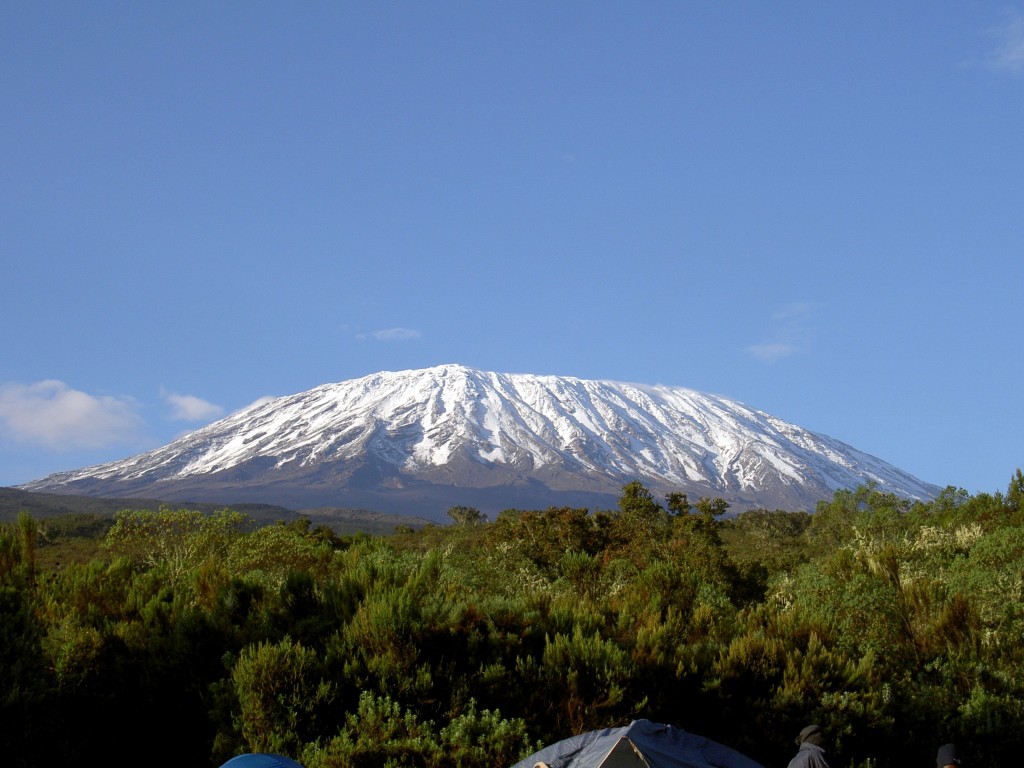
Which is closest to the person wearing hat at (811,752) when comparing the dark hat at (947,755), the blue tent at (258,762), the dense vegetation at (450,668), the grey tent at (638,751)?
the grey tent at (638,751)

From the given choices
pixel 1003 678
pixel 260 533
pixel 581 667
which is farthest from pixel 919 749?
pixel 260 533

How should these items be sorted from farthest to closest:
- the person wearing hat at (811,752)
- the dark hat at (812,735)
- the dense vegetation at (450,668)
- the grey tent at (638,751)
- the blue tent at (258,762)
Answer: the dense vegetation at (450,668) < the dark hat at (812,735) < the person wearing hat at (811,752) < the grey tent at (638,751) < the blue tent at (258,762)

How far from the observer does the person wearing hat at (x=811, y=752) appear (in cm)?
762

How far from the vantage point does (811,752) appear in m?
7.66

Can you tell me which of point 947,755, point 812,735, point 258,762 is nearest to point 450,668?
point 258,762

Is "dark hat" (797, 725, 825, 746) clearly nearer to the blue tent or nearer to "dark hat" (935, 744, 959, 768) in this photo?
"dark hat" (935, 744, 959, 768)

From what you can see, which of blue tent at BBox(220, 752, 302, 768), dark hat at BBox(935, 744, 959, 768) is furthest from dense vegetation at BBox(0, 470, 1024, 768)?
blue tent at BBox(220, 752, 302, 768)

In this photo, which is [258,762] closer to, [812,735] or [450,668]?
[450,668]

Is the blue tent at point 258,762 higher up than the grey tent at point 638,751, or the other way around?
the blue tent at point 258,762

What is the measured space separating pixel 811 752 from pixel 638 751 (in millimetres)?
1763

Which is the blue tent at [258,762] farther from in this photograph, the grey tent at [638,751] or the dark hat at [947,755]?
the dark hat at [947,755]

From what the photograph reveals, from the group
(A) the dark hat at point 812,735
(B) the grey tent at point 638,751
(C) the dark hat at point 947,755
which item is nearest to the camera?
(B) the grey tent at point 638,751

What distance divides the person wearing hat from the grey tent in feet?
1.63

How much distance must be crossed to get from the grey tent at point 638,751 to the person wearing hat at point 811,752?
1.63 ft
